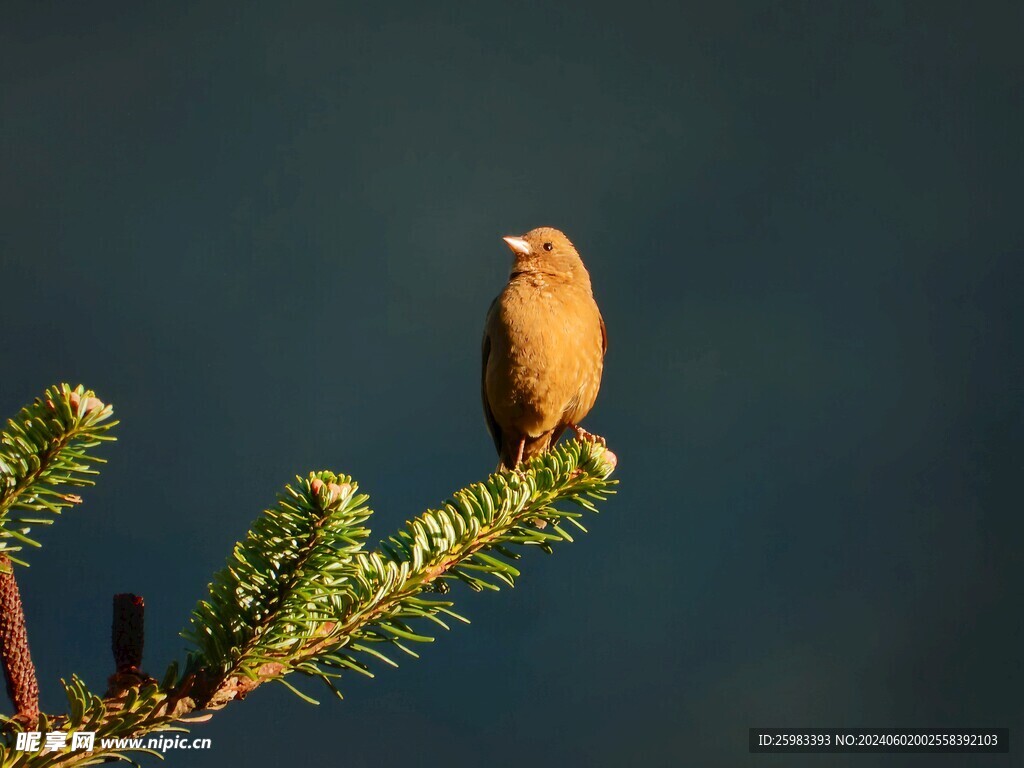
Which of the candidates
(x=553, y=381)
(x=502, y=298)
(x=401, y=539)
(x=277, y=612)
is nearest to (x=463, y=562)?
(x=401, y=539)

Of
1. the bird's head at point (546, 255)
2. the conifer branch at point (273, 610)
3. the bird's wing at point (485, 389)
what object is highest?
the bird's head at point (546, 255)

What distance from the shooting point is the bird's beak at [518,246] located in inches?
112

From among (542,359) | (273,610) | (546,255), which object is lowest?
(273,610)

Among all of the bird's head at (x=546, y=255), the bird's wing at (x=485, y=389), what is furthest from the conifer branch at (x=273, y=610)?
the bird's head at (x=546, y=255)

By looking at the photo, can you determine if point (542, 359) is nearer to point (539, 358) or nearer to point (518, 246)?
point (539, 358)

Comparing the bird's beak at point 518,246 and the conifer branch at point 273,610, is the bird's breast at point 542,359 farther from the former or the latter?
the conifer branch at point 273,610

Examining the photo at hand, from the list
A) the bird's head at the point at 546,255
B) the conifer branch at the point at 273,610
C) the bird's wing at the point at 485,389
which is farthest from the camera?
the bird's head at the point at 546,255

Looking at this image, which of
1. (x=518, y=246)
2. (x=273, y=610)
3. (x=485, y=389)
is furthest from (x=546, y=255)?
(x=273, y=610)

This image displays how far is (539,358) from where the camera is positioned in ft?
8.03

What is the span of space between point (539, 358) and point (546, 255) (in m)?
0.49

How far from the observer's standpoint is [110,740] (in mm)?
767

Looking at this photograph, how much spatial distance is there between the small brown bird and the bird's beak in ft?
0.21

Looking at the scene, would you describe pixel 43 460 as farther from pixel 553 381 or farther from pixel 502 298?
pixel 502 298

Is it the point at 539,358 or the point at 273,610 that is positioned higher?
the point at 539,358
